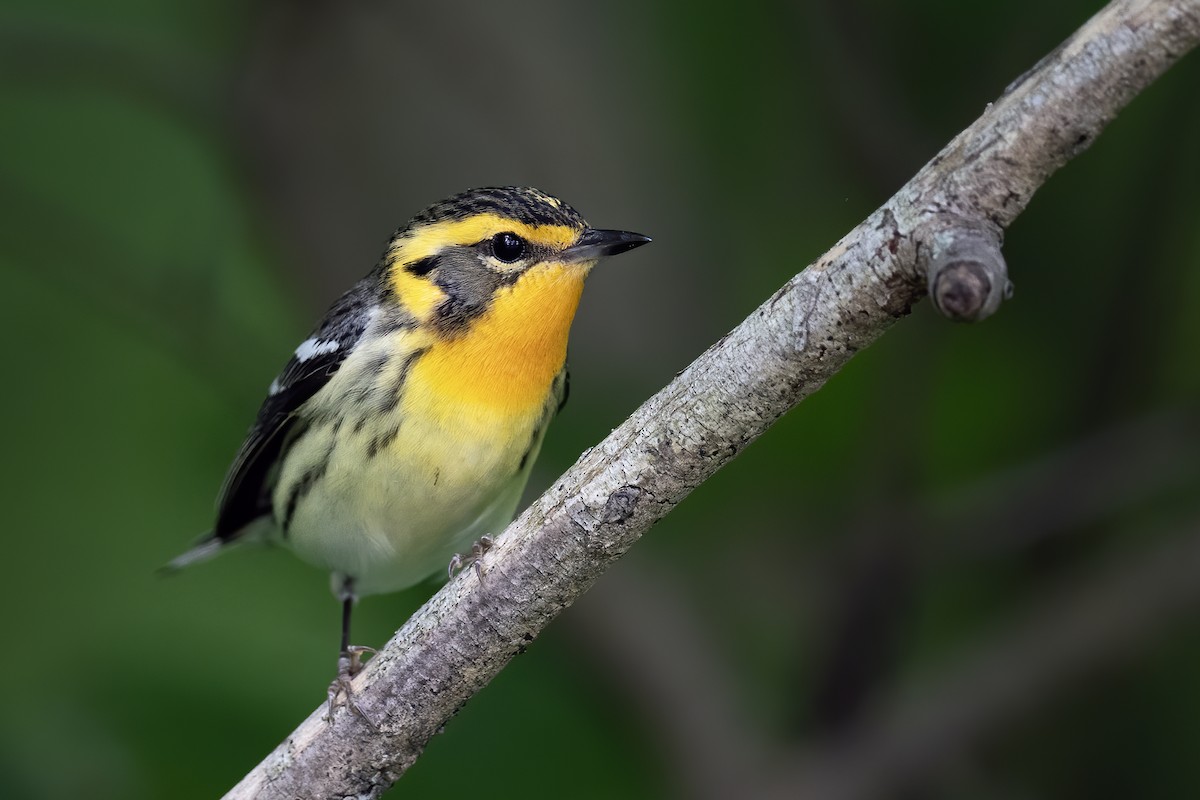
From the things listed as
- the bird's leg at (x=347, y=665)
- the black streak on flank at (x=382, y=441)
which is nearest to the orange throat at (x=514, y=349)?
the black streak on flank at (x=382, y=441)

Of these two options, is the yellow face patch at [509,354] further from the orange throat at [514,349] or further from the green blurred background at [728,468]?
the green blurred background at [728,468]

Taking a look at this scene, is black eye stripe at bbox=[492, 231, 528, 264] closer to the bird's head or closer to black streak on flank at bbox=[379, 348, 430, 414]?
the bird's head

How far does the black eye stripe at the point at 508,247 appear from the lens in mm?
3840

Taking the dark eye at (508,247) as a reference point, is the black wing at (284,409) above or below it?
below

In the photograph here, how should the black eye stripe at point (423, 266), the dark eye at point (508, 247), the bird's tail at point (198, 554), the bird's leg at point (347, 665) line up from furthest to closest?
the bird's tail at point (198, 554)
the black eye stripe at point (423, 266)
the dark eye at point (508, 247)
the bird's leg at point (347, 665)

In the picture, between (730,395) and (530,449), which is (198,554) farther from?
(730,395)

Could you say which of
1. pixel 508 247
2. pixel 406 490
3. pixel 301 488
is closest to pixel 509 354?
pixel 508 247

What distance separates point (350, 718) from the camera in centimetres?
295

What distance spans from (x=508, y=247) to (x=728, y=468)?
→ 1.67 meters

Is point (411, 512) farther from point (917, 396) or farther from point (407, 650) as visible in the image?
point (917, 396)

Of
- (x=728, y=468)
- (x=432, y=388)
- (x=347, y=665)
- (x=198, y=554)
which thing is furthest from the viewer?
(x=728, y=468)

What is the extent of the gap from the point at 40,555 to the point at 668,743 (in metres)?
2.40

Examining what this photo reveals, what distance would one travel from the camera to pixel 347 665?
12.9 ft

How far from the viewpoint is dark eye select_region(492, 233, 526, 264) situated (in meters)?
3.84
